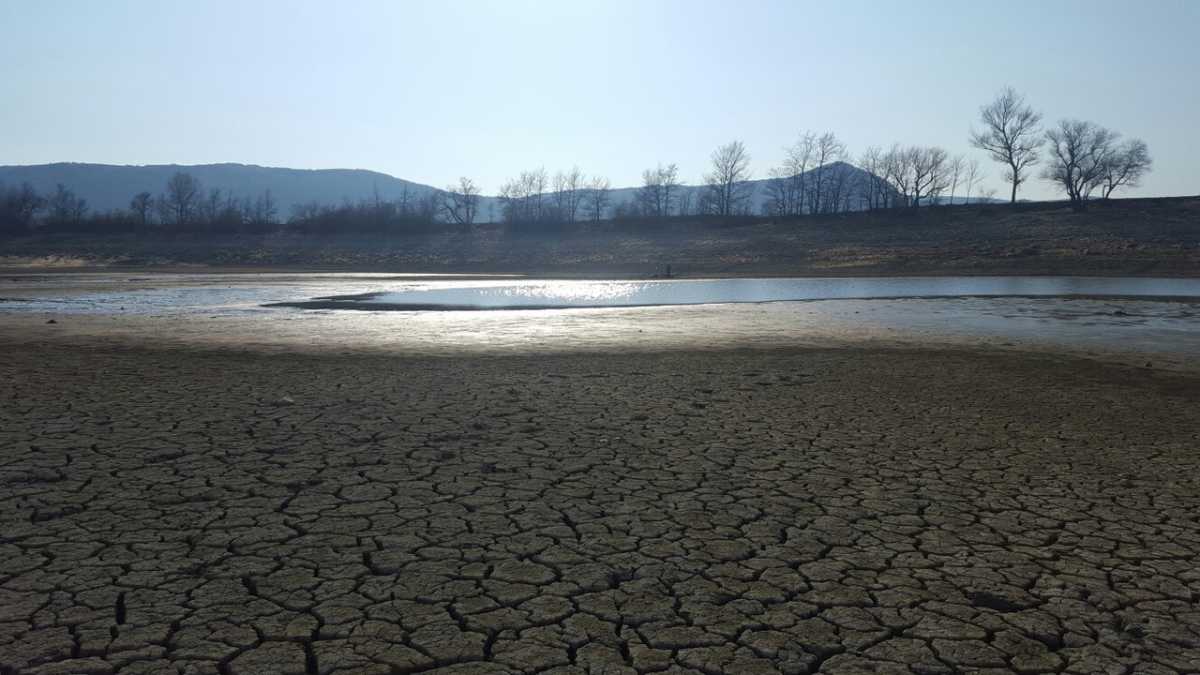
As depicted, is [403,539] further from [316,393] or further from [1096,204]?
[1096,204]

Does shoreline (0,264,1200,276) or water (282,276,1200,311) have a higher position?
shoreline (0,264,1200,276)

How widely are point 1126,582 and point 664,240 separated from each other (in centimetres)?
5845

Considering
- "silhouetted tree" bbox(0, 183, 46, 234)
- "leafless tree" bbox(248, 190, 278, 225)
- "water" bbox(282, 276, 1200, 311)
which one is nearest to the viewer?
"water" bbox(282, 276, 1200, 311)

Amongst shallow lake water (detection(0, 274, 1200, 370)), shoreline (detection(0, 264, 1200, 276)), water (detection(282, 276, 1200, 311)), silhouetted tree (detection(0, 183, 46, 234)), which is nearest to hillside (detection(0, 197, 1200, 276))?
shoreline (detection(0, 264, 1200, 276))

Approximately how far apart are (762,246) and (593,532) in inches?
2072

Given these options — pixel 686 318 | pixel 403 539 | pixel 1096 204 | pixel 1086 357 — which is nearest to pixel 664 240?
pixel 1096 204

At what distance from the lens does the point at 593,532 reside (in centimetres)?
536

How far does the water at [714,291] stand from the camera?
27.1 meters

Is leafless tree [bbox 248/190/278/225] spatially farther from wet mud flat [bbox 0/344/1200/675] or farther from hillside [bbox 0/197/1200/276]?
wet mud flat [bbox 0/344/1200/675]

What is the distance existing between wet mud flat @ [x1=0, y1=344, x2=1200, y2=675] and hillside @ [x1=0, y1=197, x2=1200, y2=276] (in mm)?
36871

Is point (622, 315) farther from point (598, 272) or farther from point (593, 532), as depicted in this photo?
point (598, 272)

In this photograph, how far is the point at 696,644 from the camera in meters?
3.84

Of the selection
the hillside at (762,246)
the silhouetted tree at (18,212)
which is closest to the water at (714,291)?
the hillside at (762,246)

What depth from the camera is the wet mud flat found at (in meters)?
3.83
